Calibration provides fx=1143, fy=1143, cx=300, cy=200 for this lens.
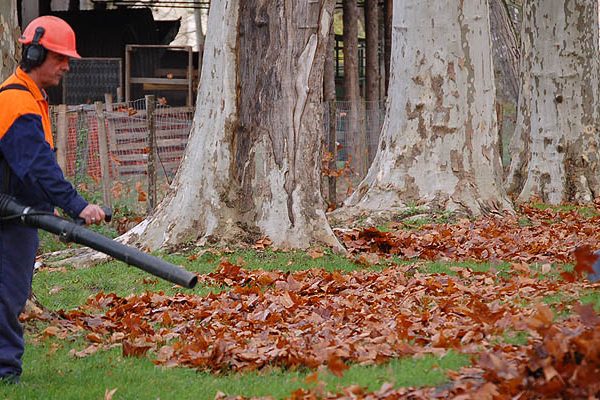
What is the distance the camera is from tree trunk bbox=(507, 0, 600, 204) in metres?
21.3

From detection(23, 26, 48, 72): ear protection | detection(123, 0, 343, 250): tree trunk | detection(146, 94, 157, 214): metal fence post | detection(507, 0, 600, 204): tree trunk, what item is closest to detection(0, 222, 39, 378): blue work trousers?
detection(23, 26, 48, 72): ear protection

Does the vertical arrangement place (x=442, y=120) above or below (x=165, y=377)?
above

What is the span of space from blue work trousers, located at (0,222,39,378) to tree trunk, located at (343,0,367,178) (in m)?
17.5

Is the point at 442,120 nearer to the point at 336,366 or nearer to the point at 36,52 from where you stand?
the point at 336,366

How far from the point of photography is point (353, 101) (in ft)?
81.6

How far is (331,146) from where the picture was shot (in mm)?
20422

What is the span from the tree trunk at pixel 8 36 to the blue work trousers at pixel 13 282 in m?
2.45

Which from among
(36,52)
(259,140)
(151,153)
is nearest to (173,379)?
(36,52)

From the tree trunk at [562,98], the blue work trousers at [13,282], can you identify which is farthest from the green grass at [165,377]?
the tree trunk at [562,98]

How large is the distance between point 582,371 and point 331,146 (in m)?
15.5

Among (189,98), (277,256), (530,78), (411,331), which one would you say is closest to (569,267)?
(277,256)

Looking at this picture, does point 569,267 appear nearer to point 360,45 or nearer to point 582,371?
point 582,371

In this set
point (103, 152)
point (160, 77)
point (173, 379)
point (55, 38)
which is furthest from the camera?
point (160, 77)

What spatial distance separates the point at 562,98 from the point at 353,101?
5011 mm
